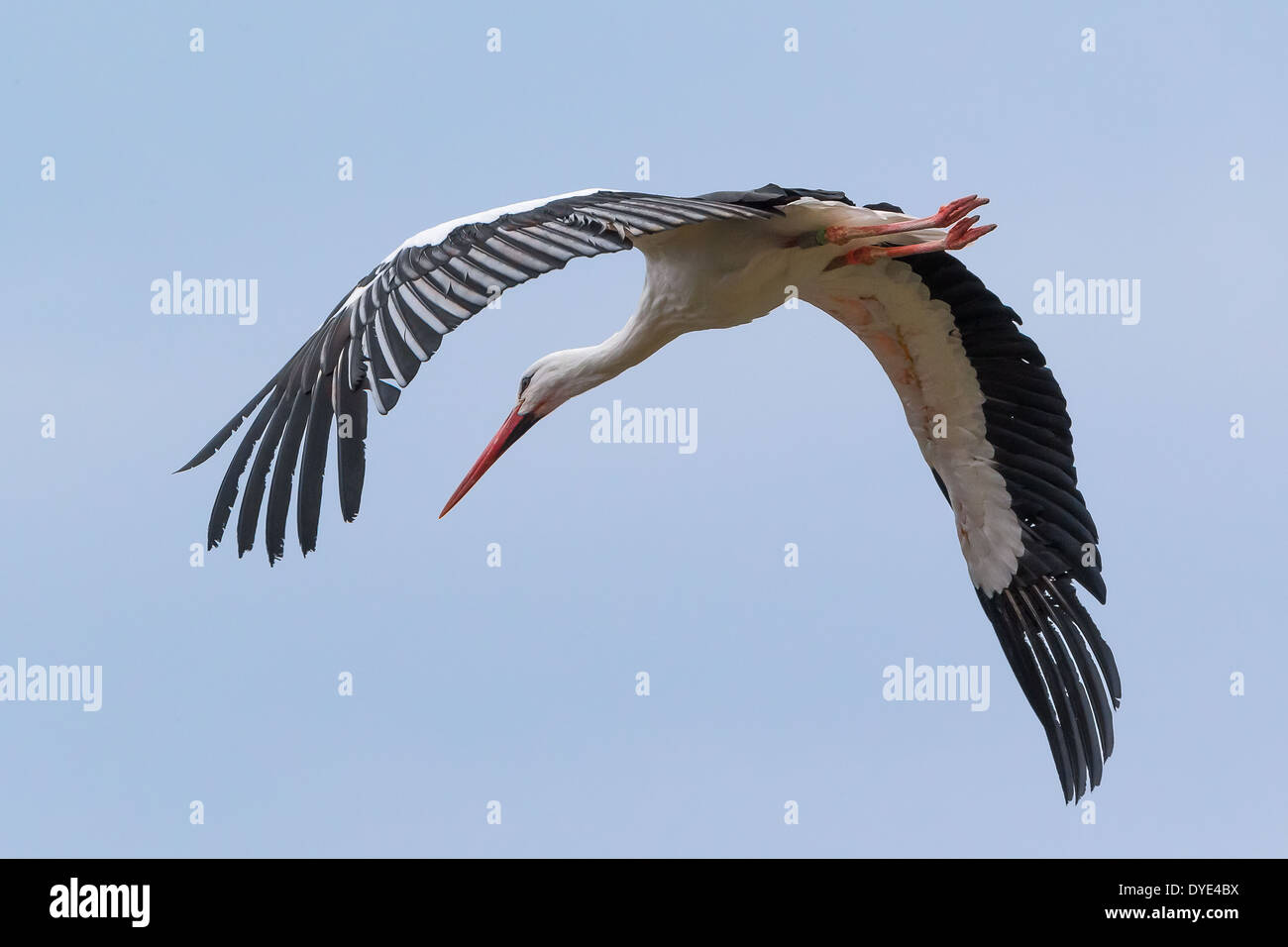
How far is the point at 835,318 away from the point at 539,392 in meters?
1.91

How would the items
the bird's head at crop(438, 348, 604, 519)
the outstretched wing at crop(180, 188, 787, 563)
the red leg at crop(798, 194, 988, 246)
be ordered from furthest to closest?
the bird's head at crop(438, 348, 604, 519) < the red leg at crop(798, 194, 988, 246) < the outstretched wing at crop(180, 188, 787, 563)

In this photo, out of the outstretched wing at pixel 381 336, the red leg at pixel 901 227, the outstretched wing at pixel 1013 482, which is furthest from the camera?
the outstretched wing at pixel 1013 482

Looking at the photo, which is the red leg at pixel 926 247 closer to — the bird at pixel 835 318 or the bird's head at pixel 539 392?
the bird at pixel 835 318

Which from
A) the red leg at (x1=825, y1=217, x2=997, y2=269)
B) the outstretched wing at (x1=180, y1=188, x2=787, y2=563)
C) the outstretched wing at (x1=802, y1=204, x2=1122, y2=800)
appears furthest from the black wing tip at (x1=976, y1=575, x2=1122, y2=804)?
the outstretched wing at (x1=180, y1=188, x2=787, y2=563)

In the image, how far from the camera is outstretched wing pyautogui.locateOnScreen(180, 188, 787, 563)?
8430 millimetres

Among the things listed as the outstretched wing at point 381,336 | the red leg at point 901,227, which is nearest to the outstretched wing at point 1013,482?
the red leg at point 901,227

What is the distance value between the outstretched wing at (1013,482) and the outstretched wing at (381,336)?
3.09m

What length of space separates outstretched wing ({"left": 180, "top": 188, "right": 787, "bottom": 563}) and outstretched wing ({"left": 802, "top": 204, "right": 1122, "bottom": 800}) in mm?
3090

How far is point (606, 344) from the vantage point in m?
11.2

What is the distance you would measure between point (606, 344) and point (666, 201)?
2.00 m

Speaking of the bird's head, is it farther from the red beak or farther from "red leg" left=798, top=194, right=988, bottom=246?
"red leg" left=798, top=194, right=988, bottom=246

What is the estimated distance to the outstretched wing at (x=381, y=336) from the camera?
8.43 metres

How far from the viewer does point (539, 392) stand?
11586 millimetres

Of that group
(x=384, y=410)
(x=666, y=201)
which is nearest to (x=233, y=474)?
(x=384, y=410)
